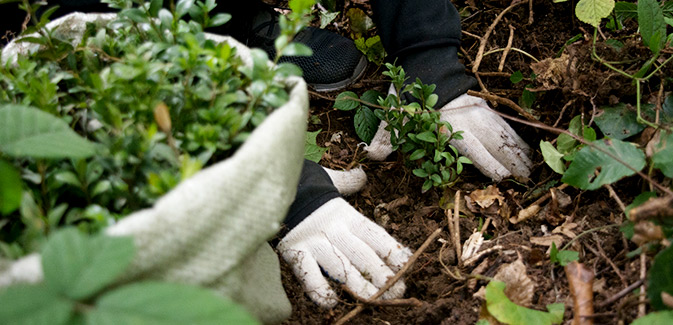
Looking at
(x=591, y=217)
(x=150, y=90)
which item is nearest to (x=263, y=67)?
(x=150, y=90)

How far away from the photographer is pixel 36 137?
0.80m

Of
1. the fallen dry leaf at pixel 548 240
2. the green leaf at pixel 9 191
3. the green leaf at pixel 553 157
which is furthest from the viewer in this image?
the green leaf at pixel 553 157

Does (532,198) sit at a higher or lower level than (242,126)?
lower

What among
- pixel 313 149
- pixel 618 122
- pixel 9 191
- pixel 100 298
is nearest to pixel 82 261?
pixel 100 298

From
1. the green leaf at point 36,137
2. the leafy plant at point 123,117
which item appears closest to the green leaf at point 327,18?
the leafy plant at point 123,117

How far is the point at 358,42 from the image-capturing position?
2201 mm

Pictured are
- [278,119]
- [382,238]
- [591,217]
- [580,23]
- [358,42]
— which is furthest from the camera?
[358,42]

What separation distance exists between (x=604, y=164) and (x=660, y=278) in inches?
15.4

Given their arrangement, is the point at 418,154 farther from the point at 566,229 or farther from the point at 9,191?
the point at 9,191

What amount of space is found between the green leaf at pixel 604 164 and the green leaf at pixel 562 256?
0.18 metres

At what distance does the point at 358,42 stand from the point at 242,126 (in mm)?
1383

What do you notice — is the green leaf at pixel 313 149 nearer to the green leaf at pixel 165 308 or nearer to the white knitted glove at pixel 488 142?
the white knitted glove at pixel 488 142

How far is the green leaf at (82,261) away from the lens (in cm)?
65

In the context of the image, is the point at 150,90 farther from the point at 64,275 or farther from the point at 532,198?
the point at 532,198
